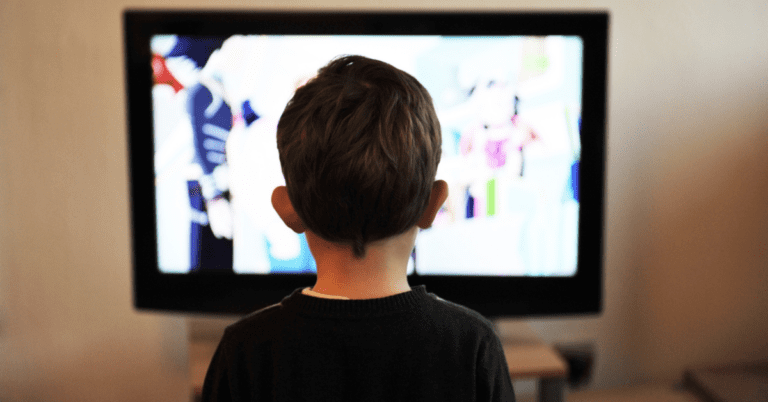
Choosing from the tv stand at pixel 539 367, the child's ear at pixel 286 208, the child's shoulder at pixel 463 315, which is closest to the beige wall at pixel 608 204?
the tv stand at pixel 539 367

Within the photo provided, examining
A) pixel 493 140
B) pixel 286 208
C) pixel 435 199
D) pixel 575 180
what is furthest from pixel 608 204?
pixel 286 208

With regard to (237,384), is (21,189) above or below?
above

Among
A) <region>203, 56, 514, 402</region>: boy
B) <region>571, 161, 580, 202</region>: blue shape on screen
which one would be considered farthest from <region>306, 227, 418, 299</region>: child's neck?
<region>571, 161, 580, 202</region>: blue shape on screen

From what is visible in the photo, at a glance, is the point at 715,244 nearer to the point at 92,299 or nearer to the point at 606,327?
the point at 606,327

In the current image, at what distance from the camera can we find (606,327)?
1.70 m

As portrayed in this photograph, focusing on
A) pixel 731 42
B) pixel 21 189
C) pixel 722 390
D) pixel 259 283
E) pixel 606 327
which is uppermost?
pixel 731 42

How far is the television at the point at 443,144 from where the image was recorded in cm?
130

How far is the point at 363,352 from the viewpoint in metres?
0.61

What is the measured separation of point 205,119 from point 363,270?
2.66 feet

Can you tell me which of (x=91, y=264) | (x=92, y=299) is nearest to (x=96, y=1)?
(x=91, y=264)

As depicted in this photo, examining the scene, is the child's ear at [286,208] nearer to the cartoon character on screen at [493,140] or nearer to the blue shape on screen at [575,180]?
the cartoon character on screen at [493,140]

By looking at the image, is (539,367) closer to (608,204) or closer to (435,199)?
(608,204)

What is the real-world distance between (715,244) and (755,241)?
12cm

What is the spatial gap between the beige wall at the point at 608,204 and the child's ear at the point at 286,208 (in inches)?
39.8
